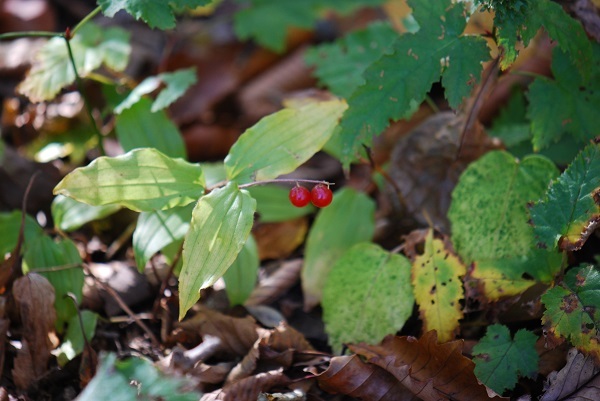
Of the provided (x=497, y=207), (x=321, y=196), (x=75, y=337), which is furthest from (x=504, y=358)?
(x=75, y=337)

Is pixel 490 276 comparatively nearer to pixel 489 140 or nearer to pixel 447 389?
pixel 447 389

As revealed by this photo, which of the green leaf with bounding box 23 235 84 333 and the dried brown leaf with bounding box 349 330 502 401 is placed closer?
the dried brown leaf with bounding box 349 330 502 401

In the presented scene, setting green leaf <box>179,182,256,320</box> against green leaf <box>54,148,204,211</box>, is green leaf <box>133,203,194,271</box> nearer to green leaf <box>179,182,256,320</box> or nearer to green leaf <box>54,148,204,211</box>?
green leaf <box>54,148,204,211</box>

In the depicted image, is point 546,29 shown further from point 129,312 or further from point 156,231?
point 129,312

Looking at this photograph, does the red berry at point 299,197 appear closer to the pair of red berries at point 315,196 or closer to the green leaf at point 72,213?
the pair of red berries at point 315,196

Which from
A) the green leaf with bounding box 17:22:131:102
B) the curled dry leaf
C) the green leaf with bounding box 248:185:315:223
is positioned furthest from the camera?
the green leaf with bounding box 248:185:315:223

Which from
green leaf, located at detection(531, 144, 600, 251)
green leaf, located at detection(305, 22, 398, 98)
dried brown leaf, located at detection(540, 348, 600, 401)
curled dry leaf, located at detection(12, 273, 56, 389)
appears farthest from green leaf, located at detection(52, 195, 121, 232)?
dried brown leaf, located at detection(540, 348, 600, 401)

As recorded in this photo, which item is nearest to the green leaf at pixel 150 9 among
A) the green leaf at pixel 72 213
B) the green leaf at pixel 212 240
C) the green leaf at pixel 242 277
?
the green leaf at pixel 212 240

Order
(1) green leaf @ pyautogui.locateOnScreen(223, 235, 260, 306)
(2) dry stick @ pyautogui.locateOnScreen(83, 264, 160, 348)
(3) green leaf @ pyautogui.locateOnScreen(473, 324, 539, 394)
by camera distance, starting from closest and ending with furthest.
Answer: (3) green leaf @ pyautogui.locateOnScreen(473, 324, 539, 394) → (2) dry stick @ pyautogui.locateOnScreen(83, 264, 160, 348) → (1) green leaf @ pyautogui.locateOnScreen(223, 235, 260, 306)
